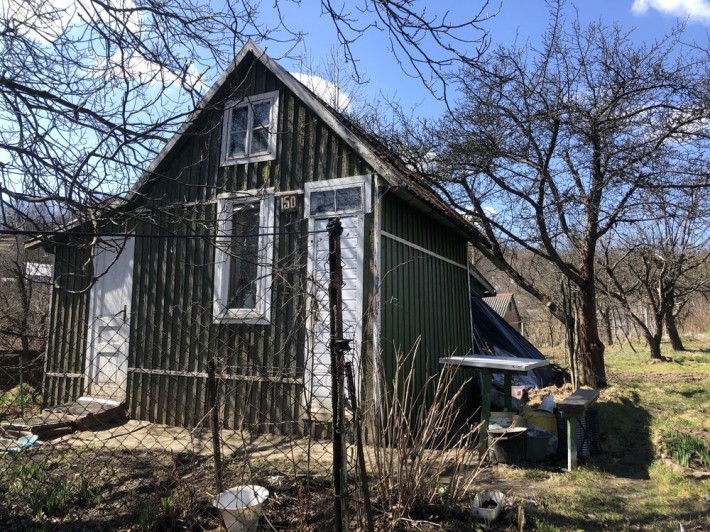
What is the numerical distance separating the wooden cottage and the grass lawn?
2.67 meters

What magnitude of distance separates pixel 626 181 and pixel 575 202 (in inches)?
40.1

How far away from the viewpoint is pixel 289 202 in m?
7.95

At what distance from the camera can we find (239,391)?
7.79m

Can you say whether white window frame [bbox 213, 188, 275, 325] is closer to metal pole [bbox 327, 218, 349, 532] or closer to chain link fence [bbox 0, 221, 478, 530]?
chain link fence [bbox 0, 221, 478, 530]

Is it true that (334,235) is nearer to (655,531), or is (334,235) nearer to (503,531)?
(503,531)

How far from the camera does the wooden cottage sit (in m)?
7.36

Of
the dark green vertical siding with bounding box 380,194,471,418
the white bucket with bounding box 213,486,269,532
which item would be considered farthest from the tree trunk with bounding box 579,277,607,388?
the white bucket with bounding box 213,486,269,532

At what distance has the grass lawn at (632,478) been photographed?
446 cm

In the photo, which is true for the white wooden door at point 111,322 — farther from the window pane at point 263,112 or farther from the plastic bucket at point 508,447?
the plastic bucket at point 508,447

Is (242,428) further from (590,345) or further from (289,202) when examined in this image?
(590,345)

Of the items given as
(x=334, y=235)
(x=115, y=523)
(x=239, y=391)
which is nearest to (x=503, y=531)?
(x=334, y=235)

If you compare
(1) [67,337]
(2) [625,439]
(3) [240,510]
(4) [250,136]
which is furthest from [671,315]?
(3) [240,510]

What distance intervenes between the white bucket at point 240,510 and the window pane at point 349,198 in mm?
4791

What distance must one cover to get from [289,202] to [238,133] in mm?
1839
